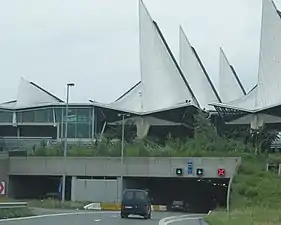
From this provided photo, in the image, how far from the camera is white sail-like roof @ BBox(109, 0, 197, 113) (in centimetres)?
8656

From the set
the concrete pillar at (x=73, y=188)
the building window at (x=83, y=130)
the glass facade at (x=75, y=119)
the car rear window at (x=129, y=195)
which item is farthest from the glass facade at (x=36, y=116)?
the car rear window at (x=129, y=195)

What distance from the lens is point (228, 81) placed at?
356 feet

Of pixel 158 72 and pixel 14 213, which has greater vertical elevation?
pixel 158 72

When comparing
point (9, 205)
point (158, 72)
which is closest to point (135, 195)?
point (9, 205)

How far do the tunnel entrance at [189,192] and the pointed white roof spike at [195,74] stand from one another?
31.2 meters

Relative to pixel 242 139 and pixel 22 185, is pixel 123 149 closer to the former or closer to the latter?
pixel 22 185

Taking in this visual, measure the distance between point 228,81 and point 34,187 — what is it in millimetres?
49853

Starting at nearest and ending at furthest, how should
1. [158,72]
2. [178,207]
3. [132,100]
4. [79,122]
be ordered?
[178,207], [158,72], [79,122], [132,100]

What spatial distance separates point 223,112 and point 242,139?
9.80 meters

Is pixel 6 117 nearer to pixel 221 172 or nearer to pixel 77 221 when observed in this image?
pixel 221 172

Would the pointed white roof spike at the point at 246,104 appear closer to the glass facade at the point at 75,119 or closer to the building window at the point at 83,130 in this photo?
the glass facade at the point at 75,119

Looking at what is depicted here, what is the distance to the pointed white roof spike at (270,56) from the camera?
80938 mm

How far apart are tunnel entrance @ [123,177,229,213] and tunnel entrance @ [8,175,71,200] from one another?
23.6ft

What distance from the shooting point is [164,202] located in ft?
221
